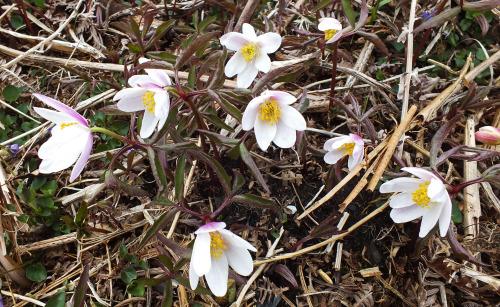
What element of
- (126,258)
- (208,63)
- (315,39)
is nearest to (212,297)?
(126,258)

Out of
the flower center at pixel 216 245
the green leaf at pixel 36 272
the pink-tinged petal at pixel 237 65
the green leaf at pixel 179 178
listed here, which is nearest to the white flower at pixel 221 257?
the flower center at pixel 216 245

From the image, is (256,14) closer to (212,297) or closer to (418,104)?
(418,104)

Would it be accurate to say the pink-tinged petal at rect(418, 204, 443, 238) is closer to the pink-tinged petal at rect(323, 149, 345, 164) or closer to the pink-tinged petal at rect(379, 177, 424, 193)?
the pink-tinged petal at rect(379, 177, 424, 193)

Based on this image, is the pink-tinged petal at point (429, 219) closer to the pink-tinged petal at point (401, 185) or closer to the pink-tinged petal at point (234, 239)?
the pink-tinged petal at point (401, 185)

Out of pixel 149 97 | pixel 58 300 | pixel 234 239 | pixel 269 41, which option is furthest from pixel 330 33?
pixel 58 300

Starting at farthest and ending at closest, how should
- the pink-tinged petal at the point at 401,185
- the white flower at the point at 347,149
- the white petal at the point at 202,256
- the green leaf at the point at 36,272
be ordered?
1. the green leaf at the point at 36,272
2. the white flower at the point at 347,149
3. the pink-tinged petal at the point at 401,185
4. the white petal at the point at 202,256

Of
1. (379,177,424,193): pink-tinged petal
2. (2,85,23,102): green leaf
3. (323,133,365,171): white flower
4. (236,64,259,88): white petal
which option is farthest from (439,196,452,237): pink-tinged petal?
(2,85,23,102): green leaf

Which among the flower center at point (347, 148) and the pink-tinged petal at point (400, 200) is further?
the flower center at point (347, 148)
